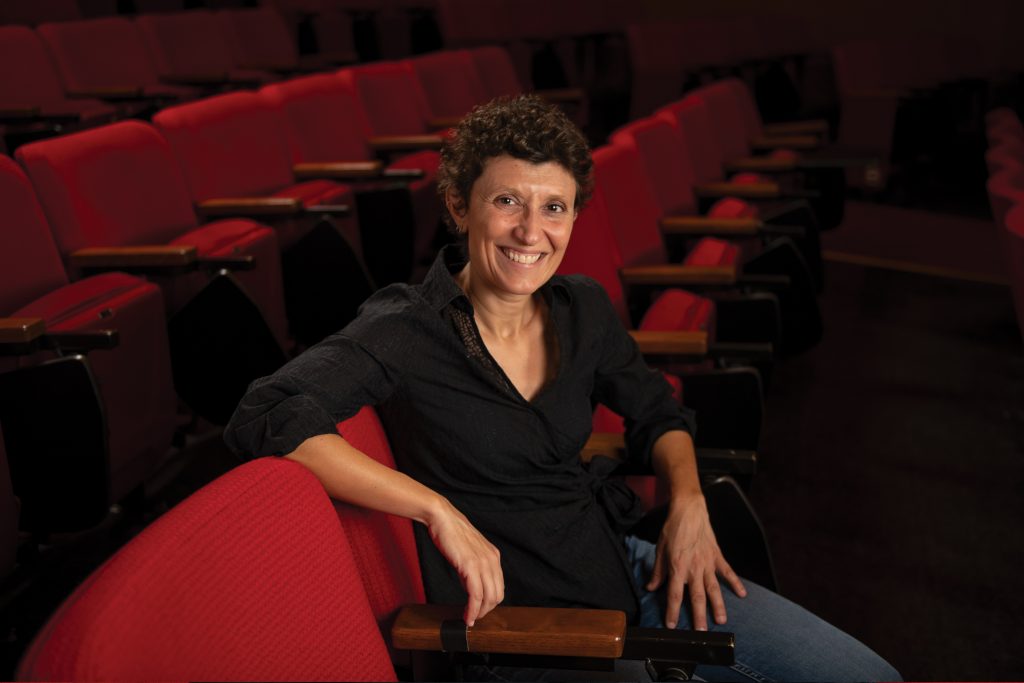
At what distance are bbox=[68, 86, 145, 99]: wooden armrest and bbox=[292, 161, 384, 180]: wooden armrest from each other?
0.74 m

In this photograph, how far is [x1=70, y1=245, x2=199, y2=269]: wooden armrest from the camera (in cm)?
112

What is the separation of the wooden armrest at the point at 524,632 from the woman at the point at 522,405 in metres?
0.06

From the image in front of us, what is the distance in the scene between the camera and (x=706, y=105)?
2189 millimetres

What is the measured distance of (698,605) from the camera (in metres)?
0.71

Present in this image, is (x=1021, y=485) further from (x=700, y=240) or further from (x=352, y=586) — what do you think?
(x=352, y=586)

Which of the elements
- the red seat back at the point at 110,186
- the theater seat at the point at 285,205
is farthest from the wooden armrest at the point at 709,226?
the red seat back at the point at 110,186

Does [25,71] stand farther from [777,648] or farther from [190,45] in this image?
[777,648]

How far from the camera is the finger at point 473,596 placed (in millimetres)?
563

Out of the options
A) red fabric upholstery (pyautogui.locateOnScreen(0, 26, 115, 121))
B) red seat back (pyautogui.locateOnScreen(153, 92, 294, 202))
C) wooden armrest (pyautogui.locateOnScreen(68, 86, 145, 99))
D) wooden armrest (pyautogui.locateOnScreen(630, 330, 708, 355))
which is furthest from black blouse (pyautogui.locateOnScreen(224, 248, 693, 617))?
wooden armrest (pyautogui.locateOnScreen(68, 86, 145, 99))

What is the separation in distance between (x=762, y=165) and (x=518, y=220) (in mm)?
1431

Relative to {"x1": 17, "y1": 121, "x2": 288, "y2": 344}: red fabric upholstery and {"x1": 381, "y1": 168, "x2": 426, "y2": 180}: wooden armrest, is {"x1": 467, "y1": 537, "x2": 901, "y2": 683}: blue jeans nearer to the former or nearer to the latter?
{"x1": 17, "y1": 121, "x2": 288, "y2": 344}: red fabric upholstery

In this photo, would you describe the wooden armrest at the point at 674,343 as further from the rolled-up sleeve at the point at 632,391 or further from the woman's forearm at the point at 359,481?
the woman's forearm at the point at 359,481

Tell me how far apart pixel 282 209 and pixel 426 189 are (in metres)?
0.45

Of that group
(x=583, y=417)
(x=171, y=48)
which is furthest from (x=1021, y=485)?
(x=171, y=48)
